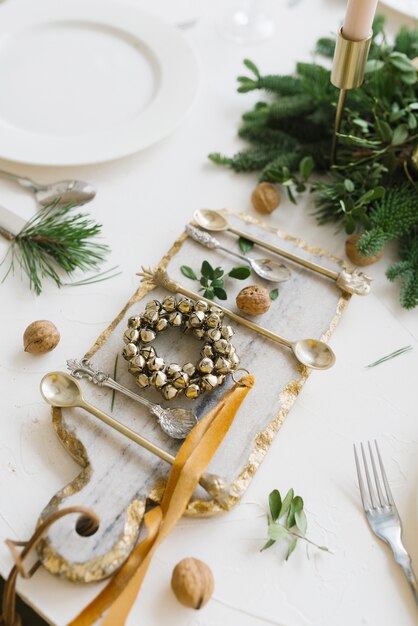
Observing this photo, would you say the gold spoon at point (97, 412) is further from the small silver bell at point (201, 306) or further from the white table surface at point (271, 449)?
the small silver bell at point (201, 306)

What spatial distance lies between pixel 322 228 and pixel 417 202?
0.15 meters

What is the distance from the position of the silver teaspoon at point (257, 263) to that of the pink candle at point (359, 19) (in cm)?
34

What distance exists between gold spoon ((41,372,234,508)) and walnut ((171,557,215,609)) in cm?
7

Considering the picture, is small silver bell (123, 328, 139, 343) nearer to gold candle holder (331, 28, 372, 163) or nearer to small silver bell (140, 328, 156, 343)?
small silver bell (140, 328, 156, 343)

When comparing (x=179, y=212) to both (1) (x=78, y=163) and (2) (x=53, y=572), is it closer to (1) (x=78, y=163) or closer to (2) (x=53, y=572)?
→ (1) (x=78, y=163)

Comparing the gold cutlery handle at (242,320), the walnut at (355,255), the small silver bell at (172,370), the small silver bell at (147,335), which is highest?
the walnut at (355,255)

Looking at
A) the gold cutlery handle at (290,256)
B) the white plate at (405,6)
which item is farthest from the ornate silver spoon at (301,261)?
the white plate at (405,6)

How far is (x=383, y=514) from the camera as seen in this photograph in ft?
2.33

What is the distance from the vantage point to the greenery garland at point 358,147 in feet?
3.01

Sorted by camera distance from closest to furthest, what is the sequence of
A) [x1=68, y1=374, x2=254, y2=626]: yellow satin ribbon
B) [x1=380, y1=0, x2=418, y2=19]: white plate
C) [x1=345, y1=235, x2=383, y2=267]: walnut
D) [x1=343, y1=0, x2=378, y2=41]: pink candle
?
[x1=68, y1=374, x2=254, y2=626]: yellow satin ribbon
[x1=343, y1=0, x2=378, y2=41]: pink candle
[x1=345, y1=235, x2=383, y2=267]: walnut
[x1=380, y1=0, x2=418, y2=19]: white plate

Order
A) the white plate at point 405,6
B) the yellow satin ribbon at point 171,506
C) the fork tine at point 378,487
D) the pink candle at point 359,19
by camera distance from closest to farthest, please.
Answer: the yellow satin ribbon at point 171,506, the fork tine at point 378,487, the pink candle at point 359,19, the white plate at point 405,6

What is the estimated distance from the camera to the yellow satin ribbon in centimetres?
61

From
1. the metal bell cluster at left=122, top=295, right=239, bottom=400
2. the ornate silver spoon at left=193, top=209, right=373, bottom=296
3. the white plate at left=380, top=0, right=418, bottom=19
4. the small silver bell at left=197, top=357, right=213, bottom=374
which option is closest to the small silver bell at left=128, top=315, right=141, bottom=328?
the metal bell cluster at left=122, top=295, right=239, bottom=400

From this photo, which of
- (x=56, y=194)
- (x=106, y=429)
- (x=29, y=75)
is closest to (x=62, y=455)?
(x=106, y=429)
